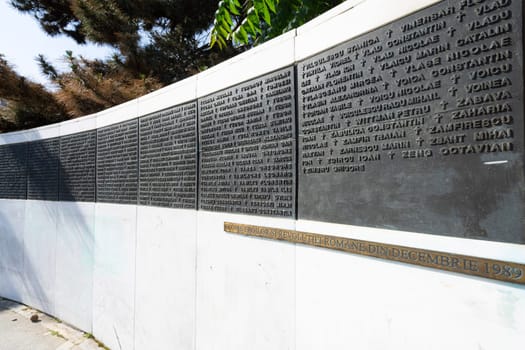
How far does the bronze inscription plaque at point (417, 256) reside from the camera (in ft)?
5.09

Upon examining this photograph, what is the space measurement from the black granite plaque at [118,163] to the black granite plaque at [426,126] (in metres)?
2.95

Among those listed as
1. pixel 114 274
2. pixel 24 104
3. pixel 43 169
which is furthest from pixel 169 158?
pixel 24 104

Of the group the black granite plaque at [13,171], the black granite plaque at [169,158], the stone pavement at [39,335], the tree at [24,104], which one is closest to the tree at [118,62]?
the tree at [24,104]

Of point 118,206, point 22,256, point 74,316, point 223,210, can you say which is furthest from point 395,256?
point 22,256

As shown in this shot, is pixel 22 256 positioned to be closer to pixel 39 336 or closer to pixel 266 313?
pixel 39 336

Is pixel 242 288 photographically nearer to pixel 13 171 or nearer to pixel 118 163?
pixel 118 163

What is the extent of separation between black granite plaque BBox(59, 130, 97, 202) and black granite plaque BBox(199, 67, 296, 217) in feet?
8.84

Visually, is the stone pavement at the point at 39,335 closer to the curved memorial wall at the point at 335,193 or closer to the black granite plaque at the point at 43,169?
the curved memorial wall at the point at 335,193

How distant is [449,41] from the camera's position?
5.99 feet

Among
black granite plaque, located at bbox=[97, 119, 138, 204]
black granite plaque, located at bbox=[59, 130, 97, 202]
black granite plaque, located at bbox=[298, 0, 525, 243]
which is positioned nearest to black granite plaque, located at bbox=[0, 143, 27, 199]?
black granite plaque, located at bbox=[59, 130, 97, 202]

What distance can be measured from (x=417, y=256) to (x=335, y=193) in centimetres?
70

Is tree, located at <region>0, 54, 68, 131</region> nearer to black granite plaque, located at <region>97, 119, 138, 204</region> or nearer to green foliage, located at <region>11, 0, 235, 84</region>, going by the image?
green foliage, located at <region>11, 0, 235, 84</region>

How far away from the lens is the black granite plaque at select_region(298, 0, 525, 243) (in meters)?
1.61

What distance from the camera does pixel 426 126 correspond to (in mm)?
1886
